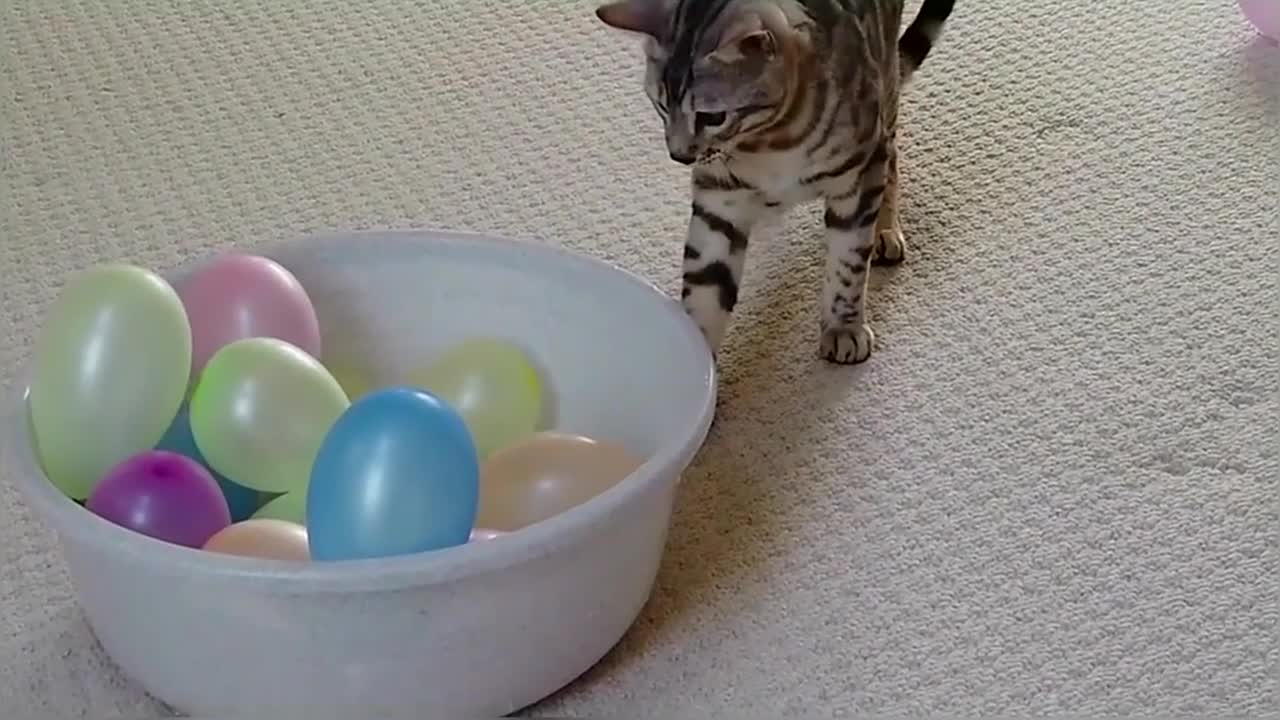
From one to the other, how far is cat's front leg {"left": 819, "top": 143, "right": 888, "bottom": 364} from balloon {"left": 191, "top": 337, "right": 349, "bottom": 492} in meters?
0.47

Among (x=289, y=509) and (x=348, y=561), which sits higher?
(x=348, y=561)

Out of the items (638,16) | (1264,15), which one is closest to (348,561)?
(638,16)

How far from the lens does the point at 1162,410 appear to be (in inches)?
54.5

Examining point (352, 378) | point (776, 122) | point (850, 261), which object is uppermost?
point (776, 122)

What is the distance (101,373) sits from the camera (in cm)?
114

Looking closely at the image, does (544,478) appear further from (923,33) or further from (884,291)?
(923,33)

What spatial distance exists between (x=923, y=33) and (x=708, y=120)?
0.42 metres

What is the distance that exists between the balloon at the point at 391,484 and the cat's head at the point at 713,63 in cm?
32

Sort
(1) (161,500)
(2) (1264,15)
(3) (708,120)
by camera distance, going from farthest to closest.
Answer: (2) (1264,15), (3) (708,120), (1) (161,500)

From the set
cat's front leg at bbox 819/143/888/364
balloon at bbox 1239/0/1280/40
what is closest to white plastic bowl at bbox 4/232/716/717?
cat's front leg at bbox 819/143/888/364

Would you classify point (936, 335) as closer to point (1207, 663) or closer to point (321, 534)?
point (1207, 663)

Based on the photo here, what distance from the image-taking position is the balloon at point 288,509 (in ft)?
3.96

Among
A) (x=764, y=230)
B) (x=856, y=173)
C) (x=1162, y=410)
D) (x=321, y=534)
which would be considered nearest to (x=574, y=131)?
(x=764, y=230)

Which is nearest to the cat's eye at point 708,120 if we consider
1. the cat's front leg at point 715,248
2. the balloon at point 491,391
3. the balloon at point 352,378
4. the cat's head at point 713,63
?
the cat's head at point 713,63
